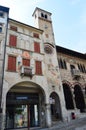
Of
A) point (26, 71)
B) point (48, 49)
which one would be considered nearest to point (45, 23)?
point (48, 49)

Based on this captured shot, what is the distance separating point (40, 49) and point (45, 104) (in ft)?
25.1

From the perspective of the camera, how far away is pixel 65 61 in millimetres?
22031

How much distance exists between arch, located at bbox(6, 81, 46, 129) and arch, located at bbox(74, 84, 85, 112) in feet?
22.4

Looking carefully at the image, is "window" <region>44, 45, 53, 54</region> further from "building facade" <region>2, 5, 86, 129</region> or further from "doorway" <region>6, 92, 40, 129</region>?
"doorway" <region>6, 92, 40, 129</region>

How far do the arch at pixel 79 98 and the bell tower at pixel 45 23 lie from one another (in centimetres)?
859

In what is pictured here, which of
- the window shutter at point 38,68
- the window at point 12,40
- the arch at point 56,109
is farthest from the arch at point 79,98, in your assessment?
the window at point 12,40

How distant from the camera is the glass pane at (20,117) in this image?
14887 mm

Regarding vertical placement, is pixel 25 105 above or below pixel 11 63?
below

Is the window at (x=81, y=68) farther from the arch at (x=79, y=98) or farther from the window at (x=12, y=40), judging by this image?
the window at (x=12, y=40)

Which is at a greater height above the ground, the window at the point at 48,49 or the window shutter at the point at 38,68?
the window at the point at 48,49

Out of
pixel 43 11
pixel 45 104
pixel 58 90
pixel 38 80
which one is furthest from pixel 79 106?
pixel 43 11

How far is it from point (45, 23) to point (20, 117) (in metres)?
16.3

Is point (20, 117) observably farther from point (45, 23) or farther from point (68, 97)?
point (45, 23)

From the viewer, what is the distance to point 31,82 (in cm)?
1559
